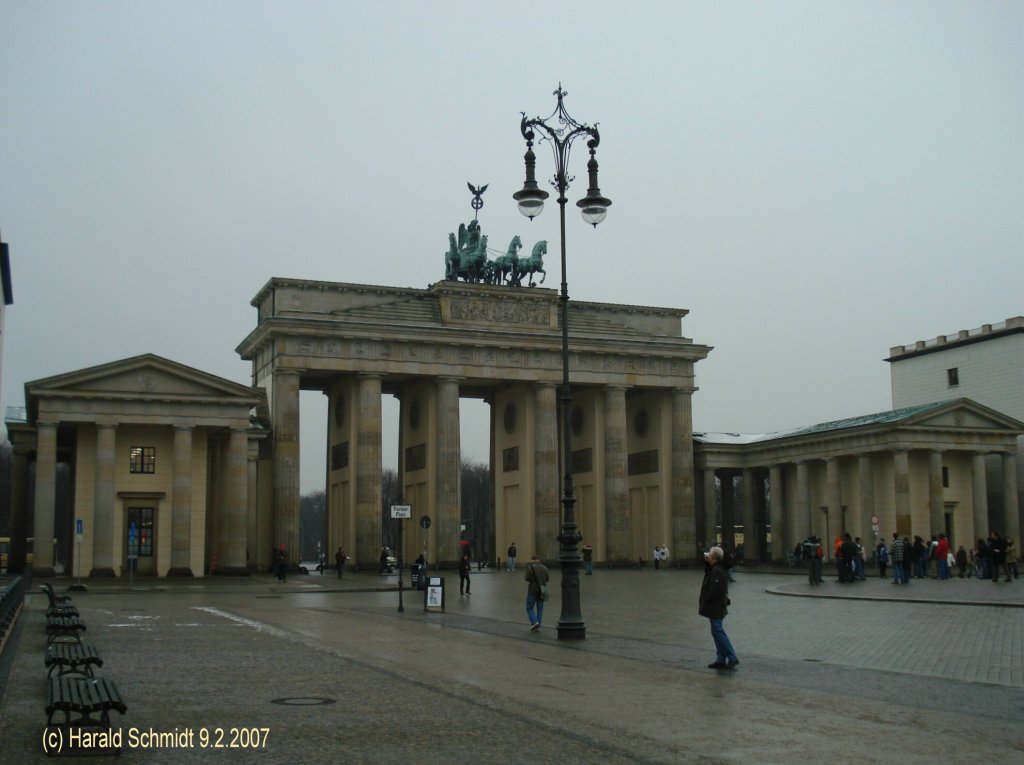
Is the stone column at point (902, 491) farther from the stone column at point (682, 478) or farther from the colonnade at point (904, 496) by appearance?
the stone column at point (682, 478)

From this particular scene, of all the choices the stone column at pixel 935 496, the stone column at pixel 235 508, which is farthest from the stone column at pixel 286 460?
the stone column at pixel 935 496

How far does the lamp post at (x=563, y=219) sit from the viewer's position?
2358 centimetres

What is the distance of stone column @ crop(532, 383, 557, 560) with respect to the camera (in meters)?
71.6

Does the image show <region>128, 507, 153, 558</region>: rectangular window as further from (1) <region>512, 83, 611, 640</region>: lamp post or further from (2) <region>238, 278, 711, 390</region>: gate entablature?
(1) <region>512, 83, 611, 640</region>: lamp post

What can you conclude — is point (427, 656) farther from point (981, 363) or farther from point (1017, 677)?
point (981, 363)

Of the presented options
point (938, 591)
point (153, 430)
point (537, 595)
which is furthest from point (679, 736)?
point (153, 430)

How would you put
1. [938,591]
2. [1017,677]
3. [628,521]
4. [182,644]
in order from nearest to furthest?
[1017,677], [182,644], [938,591], [628,521]

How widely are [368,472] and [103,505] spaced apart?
58.2 feet

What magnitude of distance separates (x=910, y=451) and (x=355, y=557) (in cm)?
3271

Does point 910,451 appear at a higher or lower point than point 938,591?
higher

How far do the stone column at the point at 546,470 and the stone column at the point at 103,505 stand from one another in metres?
27.2

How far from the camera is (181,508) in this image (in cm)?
5459

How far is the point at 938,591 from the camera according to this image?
122ft

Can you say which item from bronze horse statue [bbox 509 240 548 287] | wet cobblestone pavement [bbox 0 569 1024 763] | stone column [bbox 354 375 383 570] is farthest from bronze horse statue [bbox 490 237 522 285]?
wet cobblestone pavement [bbox 0 569 1024 763]
